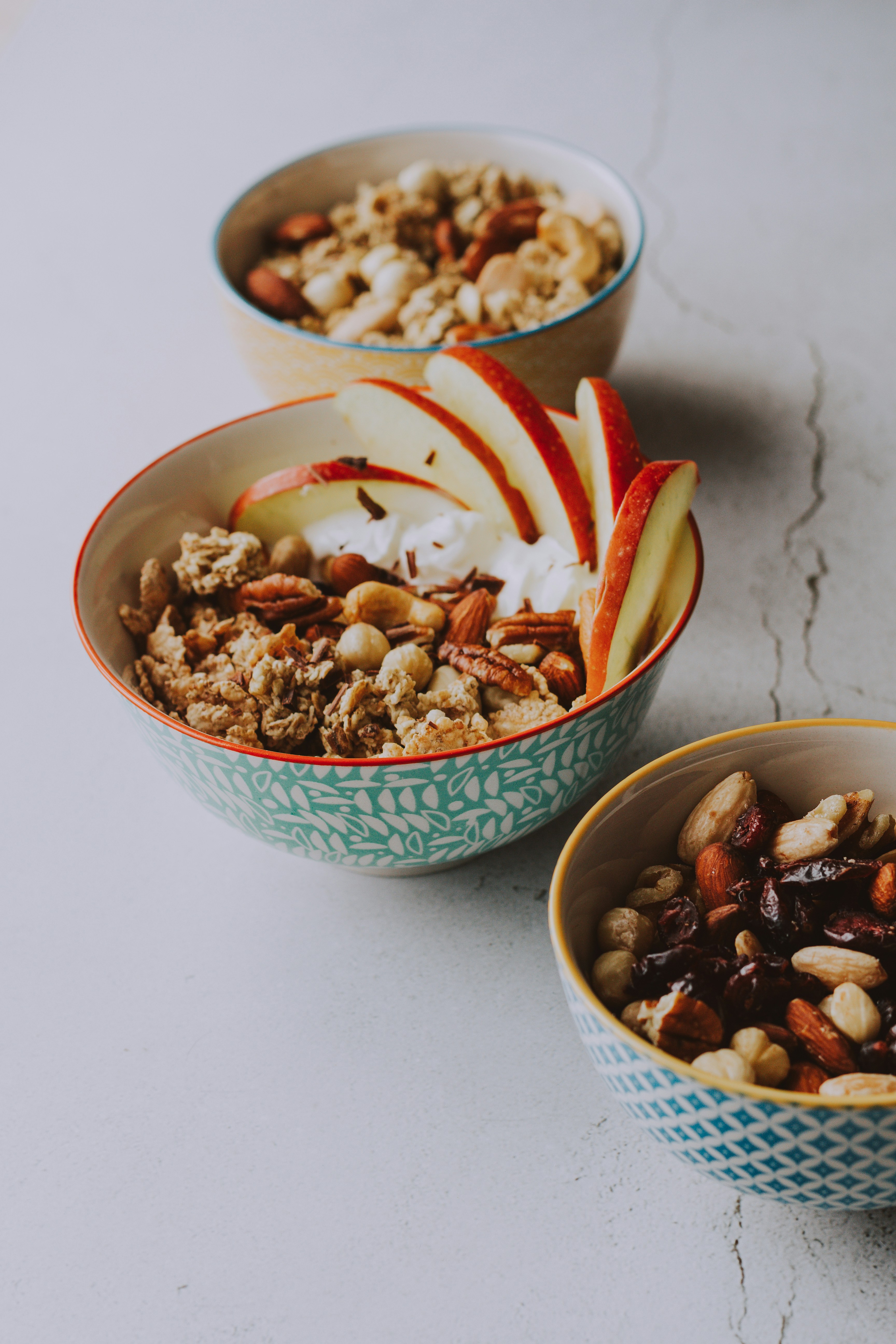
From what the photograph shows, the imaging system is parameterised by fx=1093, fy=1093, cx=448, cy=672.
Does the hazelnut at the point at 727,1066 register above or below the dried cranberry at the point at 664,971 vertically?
above

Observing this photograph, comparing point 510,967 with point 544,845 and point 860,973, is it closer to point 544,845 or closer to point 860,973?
point 544,845

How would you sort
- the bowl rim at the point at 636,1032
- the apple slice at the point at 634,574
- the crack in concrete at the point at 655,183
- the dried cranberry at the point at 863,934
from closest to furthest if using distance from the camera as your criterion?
the bowl rim at the point at 636,1032, the dried cranberry at the point at 863,934, the apple slice at the point at 634,574, the crack in concrete at the point at 655,183

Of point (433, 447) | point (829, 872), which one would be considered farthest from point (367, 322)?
point (829, 872)

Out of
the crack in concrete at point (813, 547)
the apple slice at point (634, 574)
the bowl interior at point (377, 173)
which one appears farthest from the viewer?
the bowl interior at point (377, 173)

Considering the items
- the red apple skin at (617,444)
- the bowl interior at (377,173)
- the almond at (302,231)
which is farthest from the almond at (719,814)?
the almond at (302,231)

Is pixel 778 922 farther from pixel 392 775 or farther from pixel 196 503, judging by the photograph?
pixel 196 503

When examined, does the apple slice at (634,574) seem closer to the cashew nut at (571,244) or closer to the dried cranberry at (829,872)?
the dried cranberry at (829,872)
